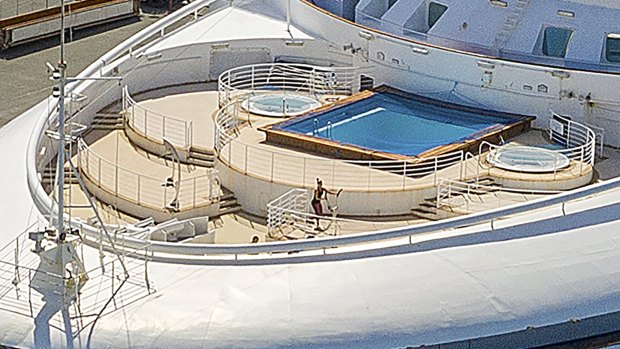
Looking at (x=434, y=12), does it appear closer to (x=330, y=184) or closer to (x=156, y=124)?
(x=156, y=124)

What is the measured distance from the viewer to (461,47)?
28328 mm

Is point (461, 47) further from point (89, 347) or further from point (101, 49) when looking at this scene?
point (101, 49)

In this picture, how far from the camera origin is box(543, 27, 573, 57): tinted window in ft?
90.8

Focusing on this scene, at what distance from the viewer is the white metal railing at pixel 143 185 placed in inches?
953

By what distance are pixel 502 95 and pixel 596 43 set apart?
1.87 meters

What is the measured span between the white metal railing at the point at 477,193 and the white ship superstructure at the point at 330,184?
0.16ft

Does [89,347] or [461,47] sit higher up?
[461,47]

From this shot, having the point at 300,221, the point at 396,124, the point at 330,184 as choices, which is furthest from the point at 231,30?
the point at 300,221

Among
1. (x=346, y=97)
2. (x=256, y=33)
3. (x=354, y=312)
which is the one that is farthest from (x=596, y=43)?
(x=354, y=312)

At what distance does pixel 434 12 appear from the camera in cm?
2961

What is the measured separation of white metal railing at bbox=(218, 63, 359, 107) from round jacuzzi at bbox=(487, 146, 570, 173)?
4.32 metres

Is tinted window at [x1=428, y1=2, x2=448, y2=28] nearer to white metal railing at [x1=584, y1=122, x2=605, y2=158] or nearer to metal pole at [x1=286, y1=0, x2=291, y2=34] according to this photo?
metal pole at [x1=286, y1=0, x2=291, y2=34]

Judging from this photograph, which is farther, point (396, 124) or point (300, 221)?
point (396, 124)

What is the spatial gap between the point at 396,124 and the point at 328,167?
2.26 meters
